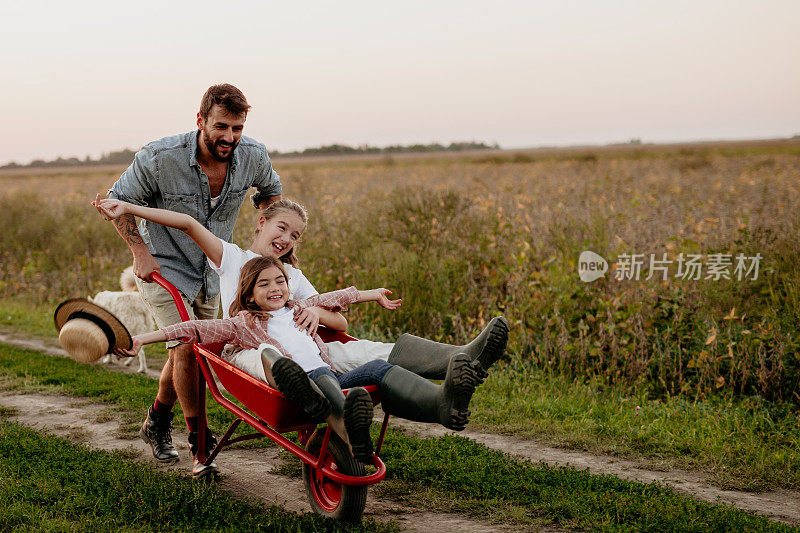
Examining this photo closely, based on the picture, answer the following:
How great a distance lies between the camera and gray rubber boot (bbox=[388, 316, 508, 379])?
10.5 feet

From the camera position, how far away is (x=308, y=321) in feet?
12.1

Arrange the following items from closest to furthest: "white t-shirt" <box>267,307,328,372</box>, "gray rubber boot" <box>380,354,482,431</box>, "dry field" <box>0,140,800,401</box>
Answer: "gray rubber boot" <box>380,354,482,431</box>, "white t-shirt" <box>267,307,328,372</box>, "dry field" <box>0,140,800,401</box>

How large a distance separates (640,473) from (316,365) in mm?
2199

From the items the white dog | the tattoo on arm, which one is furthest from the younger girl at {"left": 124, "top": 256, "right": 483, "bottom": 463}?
the white dog

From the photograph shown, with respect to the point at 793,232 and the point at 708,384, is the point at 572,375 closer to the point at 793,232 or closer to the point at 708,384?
the point at 708,384

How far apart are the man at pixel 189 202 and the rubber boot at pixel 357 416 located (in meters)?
1.37

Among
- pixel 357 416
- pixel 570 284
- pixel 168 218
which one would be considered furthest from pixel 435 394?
pixel 570 284

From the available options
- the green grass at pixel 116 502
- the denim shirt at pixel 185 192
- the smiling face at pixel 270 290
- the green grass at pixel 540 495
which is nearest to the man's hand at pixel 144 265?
the denim shirt at pixel 185 192

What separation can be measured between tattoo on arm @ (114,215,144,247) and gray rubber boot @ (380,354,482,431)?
1.74m

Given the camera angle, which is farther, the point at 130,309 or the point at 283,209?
the point at 130,309

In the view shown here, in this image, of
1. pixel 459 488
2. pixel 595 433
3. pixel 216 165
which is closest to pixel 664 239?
pixel 595 433

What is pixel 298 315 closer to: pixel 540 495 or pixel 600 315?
pixel 540 495

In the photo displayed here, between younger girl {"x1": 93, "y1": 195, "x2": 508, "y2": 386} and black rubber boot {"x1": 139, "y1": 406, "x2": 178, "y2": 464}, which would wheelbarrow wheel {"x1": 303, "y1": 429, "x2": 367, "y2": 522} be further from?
black rubber boot {"x1": 139, "y1": 406, "x2": 178, "y2": 464}

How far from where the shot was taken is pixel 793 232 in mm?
7246
